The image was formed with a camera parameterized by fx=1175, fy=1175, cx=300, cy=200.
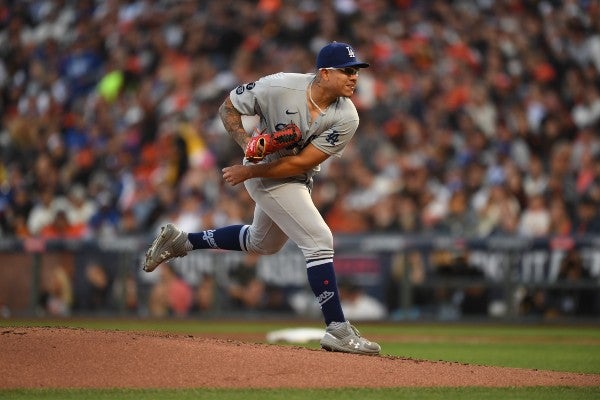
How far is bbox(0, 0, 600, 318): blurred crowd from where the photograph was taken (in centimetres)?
1529

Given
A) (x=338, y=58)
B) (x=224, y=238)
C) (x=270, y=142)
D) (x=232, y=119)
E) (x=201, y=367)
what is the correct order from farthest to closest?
(x=224, y=238) < (x=232, y=119) < (x=338, y=58) < (x=270, y=142) < (x=201, y=367)

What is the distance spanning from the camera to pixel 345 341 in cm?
772

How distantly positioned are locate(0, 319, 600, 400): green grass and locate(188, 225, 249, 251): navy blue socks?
6.40ft

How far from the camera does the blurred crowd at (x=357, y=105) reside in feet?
50.2

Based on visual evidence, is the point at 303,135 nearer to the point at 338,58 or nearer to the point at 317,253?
the point at 338,58

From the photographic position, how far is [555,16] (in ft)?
54.6

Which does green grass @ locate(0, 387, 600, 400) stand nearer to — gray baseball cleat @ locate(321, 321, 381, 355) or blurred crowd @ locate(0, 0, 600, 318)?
gray baseball cleat @ locate(321, 321, 381, 355)

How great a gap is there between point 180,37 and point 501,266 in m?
7.48

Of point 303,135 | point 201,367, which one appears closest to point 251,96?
point 303,135

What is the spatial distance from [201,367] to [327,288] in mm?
1153

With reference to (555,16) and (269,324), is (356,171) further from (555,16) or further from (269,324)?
(555,16)

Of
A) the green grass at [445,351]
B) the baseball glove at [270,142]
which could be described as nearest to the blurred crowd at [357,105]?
the green grass at [445,351]

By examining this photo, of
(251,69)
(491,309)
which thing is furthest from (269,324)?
(251,69)

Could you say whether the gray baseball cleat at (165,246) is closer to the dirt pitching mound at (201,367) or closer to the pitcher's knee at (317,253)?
the dirt pitching mound at (201,367)
